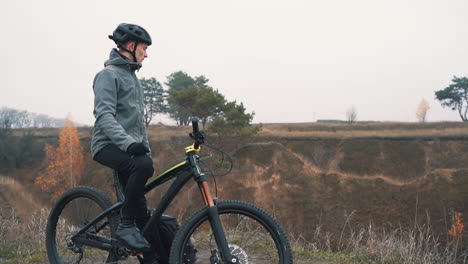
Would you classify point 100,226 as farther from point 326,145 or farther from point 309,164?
point 326,145

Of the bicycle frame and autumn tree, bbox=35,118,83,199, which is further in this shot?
autumn tree, bbox=35,118,83,199

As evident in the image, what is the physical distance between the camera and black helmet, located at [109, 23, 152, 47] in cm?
372

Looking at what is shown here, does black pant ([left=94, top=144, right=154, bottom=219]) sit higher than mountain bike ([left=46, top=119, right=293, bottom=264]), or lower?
higher

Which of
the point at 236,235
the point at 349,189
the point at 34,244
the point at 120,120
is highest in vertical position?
the point at 120,120

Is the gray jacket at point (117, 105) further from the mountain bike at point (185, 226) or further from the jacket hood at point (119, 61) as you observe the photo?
the mountain bike at point (185, 226)

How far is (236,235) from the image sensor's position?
399cm

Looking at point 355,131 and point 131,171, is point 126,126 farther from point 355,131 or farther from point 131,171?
point 355,131

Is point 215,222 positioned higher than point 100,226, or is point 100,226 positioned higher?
point 215,222

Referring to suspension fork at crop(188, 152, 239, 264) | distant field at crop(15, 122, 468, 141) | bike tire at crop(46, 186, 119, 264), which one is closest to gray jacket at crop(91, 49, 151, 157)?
bike tire at crop(46, 186, 119, 264)

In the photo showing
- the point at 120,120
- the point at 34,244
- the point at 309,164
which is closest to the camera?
the point at 120,120

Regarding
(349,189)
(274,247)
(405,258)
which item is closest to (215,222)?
(274,247)

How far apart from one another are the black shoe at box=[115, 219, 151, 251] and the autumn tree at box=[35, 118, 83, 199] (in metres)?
39.7

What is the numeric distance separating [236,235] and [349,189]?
108ft

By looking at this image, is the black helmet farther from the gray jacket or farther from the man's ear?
the gray jacket
